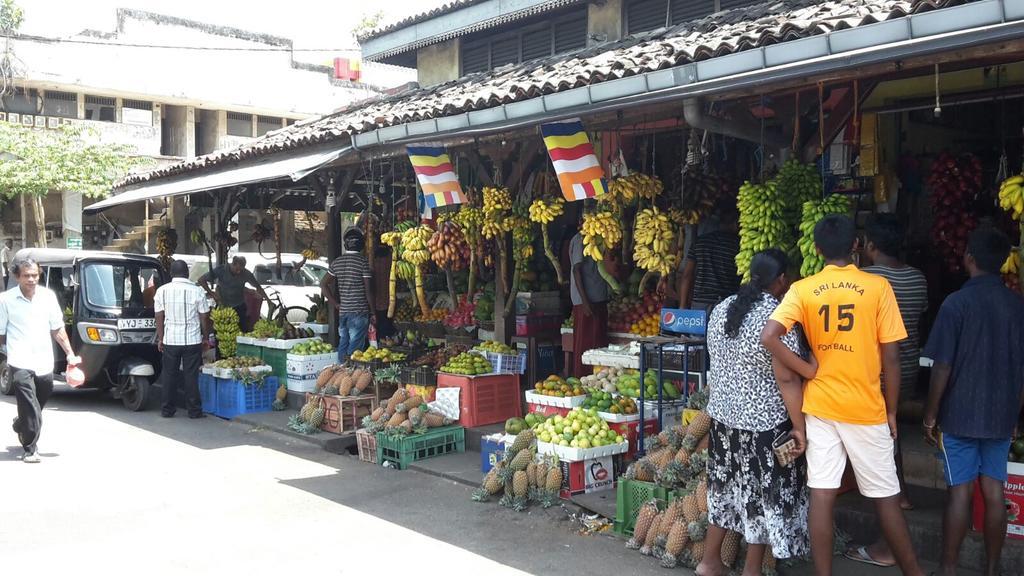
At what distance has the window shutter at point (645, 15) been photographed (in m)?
10.1

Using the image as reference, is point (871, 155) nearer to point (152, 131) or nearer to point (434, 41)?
point (434, 41)

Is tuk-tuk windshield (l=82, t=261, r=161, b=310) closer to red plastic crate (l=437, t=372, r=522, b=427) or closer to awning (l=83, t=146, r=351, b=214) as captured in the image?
awning (l=83, t=146, r=351, b=214)

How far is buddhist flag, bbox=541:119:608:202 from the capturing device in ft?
22.5

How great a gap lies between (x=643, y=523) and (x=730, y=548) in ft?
2.08

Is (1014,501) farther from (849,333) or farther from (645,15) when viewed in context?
(645,15)

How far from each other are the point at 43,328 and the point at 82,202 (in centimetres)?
1866

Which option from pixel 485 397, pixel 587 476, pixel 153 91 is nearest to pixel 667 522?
pixel 587 476

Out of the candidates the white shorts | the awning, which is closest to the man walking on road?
the awning

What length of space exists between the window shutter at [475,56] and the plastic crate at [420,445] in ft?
21.4

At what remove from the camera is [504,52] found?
487 inches

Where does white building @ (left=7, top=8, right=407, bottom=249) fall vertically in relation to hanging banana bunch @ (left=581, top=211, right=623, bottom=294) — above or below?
above

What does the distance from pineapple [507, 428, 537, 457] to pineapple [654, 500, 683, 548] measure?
1675mm

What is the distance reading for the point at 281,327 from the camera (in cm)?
1153

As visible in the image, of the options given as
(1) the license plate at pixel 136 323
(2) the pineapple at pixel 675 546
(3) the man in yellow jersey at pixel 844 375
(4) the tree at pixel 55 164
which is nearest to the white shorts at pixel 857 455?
(3) the man in yellow jersey at pixel 844 375
